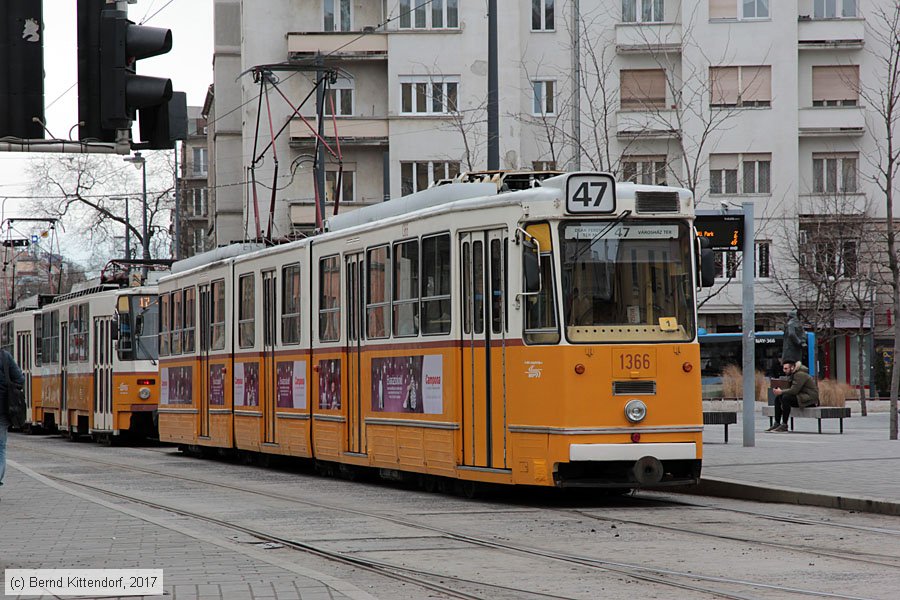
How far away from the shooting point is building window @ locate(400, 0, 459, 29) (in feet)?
174

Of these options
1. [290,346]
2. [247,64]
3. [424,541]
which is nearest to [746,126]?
[247,64]

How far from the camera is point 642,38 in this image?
5244cm

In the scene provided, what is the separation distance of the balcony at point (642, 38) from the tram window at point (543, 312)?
3905 cm

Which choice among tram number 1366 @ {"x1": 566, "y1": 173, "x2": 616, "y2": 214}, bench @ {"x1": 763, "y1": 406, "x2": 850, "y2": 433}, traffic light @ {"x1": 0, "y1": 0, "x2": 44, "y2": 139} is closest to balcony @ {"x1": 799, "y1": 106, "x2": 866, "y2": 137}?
bench @ {"x1": 763, "y1": 406, "x2": 850, "y2": 433}

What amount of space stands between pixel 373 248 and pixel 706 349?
103 feet

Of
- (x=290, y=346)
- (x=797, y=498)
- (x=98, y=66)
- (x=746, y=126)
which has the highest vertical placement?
(x=746, y=126)

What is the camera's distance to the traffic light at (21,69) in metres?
9.60

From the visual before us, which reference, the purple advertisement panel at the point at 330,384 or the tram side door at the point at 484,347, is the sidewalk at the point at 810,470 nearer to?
the tram side door at the point at 484,347

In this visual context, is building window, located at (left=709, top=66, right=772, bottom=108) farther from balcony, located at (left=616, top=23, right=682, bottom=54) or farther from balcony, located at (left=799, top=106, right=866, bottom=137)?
balcony, located at (left=616, top=23, right=682, bottom=54)

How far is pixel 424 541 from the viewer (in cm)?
1148

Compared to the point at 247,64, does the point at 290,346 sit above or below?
below

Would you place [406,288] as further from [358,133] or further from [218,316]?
[358,133]

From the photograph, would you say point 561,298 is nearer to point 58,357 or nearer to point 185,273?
point 185,273

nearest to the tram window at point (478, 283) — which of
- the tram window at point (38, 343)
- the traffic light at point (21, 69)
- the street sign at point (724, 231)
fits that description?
the traffic light at point (21, 69)
